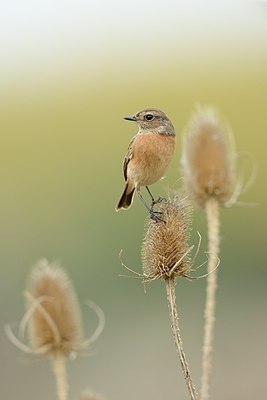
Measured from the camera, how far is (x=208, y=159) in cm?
577

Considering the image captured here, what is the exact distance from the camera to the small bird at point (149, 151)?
696 cm

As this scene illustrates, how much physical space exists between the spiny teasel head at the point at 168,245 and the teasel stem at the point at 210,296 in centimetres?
11

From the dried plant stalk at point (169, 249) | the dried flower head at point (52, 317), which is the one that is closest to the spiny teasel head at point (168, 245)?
the dried plant stalk at point (169, 249)

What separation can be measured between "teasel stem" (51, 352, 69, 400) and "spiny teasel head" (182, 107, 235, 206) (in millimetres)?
966

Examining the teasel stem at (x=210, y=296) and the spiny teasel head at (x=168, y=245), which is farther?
the spiny teasel head at (x=168, y=245)

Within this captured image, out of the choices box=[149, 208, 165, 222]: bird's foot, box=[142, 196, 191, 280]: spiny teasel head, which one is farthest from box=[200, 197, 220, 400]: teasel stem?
box=[149, 208, 165, 222]: bird's foot

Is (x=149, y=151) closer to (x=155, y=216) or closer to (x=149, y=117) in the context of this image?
(x=149, y=117)

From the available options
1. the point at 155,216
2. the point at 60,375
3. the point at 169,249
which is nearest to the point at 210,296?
the point at 169,249

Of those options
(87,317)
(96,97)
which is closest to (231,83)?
(96,97)

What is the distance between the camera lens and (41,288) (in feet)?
18.4

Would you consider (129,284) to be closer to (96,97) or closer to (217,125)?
(96,97)

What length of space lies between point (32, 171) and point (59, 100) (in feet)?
10.3

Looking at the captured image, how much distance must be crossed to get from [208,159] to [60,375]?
1.28 meters

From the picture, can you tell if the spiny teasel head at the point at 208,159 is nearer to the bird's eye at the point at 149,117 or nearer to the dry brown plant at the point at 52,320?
the dry brown plant at the point at 52,320
